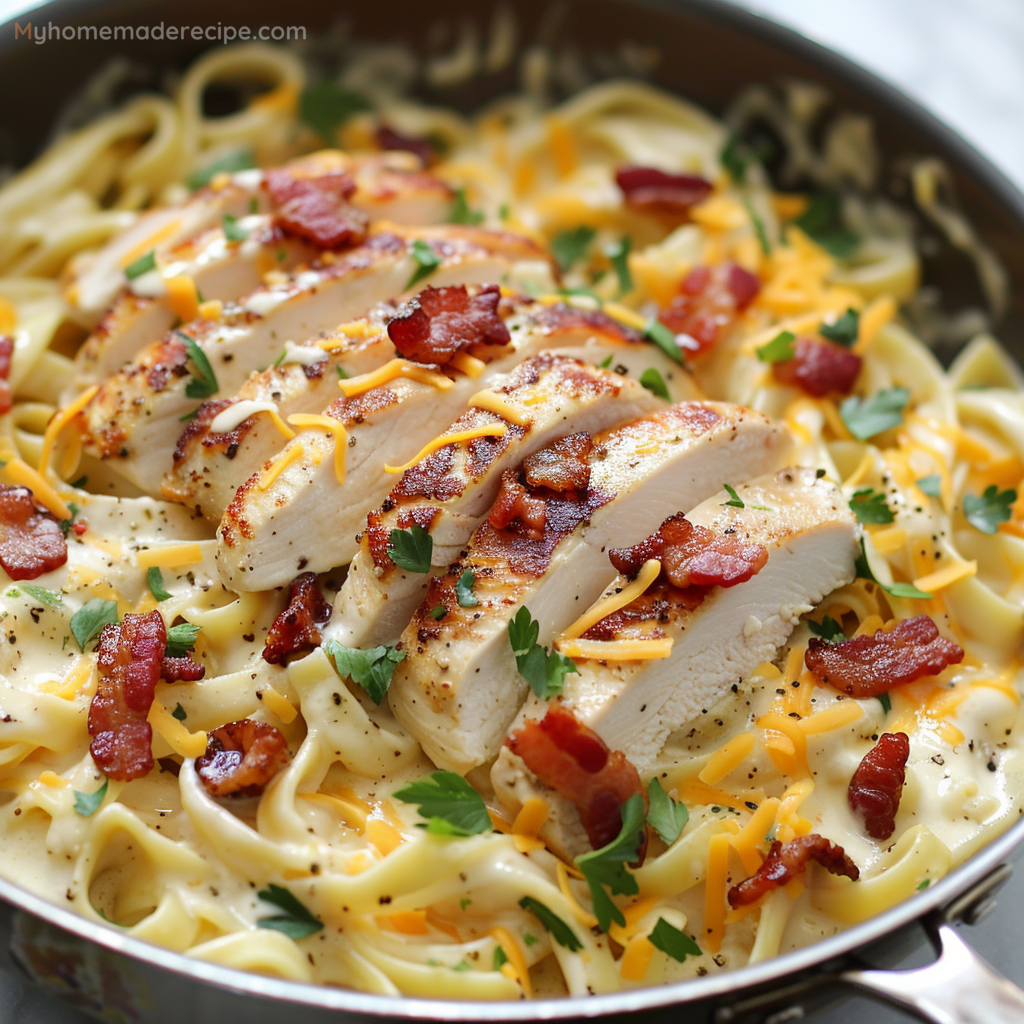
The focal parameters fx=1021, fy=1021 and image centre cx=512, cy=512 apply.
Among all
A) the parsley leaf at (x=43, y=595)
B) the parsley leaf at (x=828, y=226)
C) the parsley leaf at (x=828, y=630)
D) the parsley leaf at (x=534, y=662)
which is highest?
the parsley leaf at (x=828, y=226)

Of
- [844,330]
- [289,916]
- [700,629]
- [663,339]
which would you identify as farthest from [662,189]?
[289,916]

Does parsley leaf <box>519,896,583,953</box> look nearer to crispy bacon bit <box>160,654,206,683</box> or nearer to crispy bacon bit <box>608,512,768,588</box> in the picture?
crispy bacon bit <box>608,512,768,588</box>

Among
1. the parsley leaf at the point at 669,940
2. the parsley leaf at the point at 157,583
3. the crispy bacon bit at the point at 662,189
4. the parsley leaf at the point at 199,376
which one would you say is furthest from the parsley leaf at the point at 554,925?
the crispy bacon bit at the point at 662,189

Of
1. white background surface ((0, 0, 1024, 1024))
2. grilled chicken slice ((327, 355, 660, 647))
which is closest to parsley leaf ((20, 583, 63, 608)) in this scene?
grilled chicken slice ((327, 355, 660, 647))

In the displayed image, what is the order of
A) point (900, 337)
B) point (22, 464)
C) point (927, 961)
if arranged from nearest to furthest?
point (927, 961)
point (22, 464)
point (900, 337)

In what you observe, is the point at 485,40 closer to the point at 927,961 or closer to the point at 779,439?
the point at 779,439

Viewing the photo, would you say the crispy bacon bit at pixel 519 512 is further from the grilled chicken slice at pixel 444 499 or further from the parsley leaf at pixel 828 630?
the parsley leaf at pixel 828 630

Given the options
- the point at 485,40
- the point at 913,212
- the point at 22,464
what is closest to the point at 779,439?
the point at 913,212
